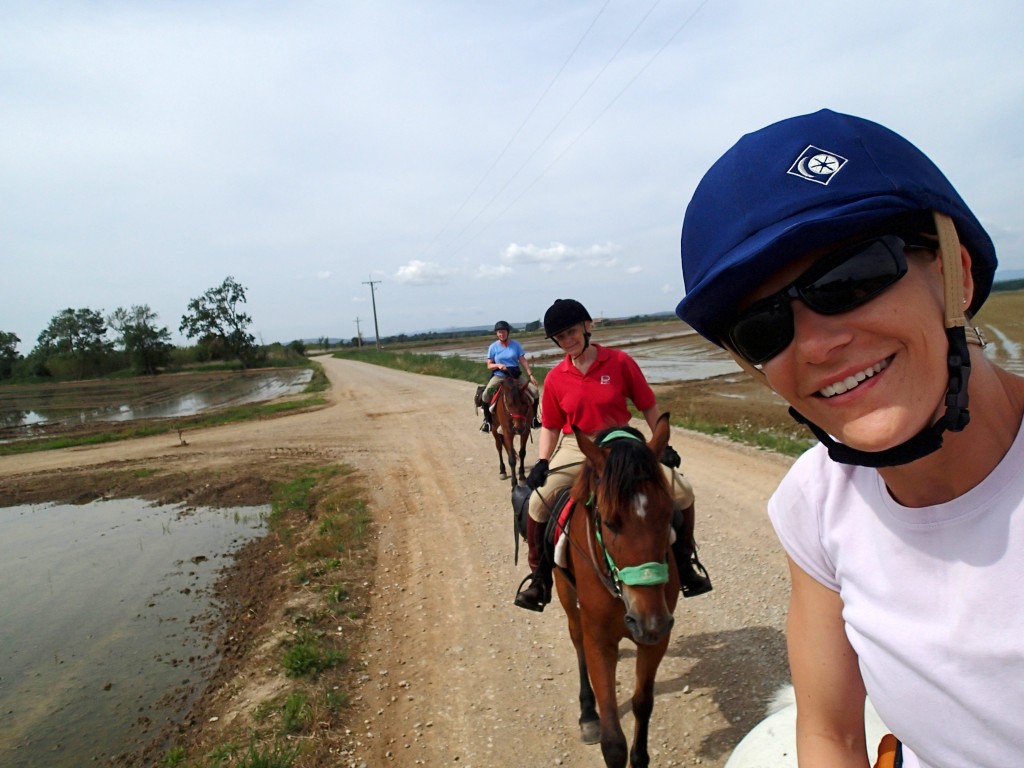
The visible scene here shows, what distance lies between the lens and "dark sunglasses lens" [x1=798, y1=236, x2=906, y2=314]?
2.95 ft

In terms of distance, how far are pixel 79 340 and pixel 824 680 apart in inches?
3173

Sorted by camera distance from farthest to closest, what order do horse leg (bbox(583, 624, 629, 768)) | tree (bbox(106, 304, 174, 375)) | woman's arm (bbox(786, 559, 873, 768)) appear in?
1. tree (bbox(106, 304, 174, 375))
2. horse leg (bbox(583, 624, 629, 768))
3. woman's arm (bbox(786, 559, 873, 768))

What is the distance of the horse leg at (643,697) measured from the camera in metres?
3.05

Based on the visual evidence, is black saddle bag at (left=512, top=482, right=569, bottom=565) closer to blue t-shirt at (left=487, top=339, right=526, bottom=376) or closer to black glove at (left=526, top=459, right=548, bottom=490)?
black glove at (left=526, top=459, right=548, bottom=490)

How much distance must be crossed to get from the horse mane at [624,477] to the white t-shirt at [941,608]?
1.63m

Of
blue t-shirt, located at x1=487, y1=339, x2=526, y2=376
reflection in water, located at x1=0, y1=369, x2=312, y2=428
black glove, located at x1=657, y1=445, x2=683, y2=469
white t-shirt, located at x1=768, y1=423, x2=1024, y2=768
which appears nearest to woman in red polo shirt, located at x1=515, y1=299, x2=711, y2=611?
black glove, located at x1=657, y1=445, x2=683, y2=469

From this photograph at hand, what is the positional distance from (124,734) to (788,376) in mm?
5168

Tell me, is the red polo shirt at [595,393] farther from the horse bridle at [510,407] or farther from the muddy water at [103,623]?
the horse bridle at [510,407]

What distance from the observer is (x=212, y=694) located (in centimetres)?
429

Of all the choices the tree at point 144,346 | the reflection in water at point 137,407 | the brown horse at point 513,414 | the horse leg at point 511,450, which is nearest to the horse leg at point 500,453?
the brown horse at point 513,414

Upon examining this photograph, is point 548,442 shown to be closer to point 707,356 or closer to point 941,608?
point 941,608

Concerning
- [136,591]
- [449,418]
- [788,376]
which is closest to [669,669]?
[788,376]

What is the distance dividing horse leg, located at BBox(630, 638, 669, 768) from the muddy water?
11.1 ft

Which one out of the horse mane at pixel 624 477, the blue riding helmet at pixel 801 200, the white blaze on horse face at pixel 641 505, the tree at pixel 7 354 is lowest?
the white blaze on horse face at pixel 641 505
